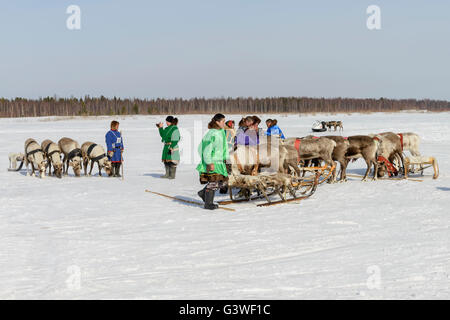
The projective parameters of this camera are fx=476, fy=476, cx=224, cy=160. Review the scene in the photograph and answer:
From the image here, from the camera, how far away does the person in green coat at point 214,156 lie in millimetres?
8703

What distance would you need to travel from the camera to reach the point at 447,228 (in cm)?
702

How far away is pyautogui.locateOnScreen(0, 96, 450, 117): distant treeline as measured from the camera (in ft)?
203

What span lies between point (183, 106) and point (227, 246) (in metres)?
65.7

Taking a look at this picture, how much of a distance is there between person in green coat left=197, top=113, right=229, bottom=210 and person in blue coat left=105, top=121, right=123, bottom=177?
540 centimetres

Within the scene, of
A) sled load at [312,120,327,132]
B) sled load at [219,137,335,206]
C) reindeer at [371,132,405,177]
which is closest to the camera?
sled load at [219,137,335,206]

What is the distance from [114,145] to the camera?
1379 cm

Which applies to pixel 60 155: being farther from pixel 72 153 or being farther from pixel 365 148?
pixel 365 148

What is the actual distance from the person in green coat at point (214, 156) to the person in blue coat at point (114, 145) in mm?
5401

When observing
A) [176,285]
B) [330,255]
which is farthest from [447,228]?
[176,285]

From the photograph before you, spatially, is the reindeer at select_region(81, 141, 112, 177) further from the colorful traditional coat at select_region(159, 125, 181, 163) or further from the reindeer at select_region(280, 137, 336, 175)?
the reindeer at select_region(280, 137, 336, 175)

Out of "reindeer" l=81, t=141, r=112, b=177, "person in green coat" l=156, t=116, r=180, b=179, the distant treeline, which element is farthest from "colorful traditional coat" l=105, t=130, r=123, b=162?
the distant treeline

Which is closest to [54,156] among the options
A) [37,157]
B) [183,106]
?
[37,157]
